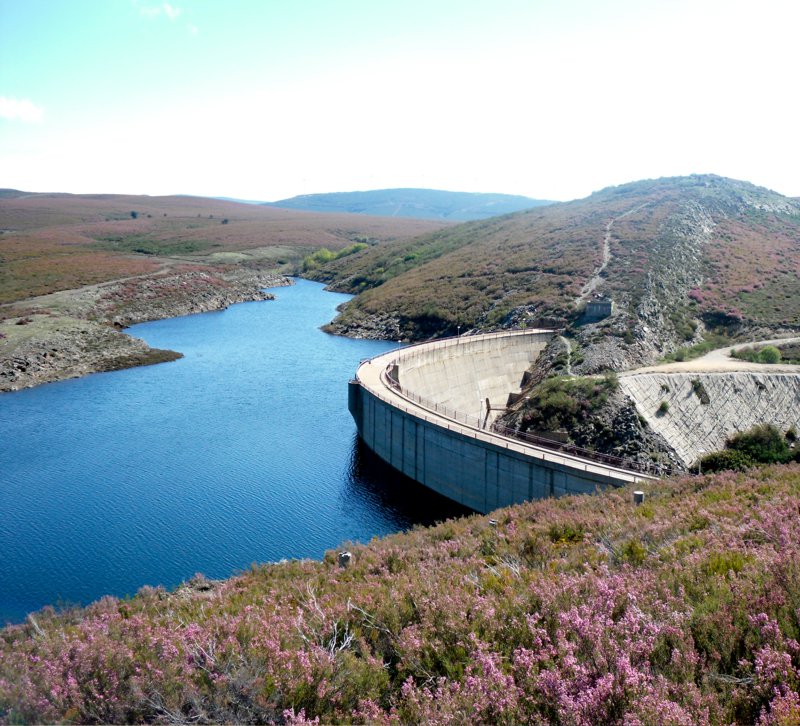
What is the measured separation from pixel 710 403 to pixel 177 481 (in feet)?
96.4

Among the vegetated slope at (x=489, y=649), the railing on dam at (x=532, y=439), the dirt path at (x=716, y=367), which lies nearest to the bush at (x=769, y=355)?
the dirt path at (x=716, y=367)

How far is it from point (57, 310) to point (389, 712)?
75808 millimetres

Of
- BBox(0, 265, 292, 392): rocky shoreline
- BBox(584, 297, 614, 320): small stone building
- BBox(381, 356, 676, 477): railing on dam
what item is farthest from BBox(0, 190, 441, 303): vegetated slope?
BBox(584, 297, 614, 320): small stone building

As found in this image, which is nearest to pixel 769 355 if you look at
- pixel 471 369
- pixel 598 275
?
pixel 471 369

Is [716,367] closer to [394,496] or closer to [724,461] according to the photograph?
[724,461]

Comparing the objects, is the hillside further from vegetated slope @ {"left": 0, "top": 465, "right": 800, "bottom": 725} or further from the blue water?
vegetated slope @ {"left": 0, "top": 465, "right": 800, "bottom": 725}

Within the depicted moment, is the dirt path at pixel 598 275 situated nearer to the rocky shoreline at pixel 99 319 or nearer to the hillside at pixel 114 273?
the rocky shoreline at pixel 99 319

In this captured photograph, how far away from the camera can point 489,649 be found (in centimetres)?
1037

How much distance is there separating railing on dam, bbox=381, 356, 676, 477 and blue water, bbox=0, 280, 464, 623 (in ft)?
13.6

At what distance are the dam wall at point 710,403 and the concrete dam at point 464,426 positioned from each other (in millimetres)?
8275

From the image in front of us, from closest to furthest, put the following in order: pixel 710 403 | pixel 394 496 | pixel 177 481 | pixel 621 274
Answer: pixel 177 481, pixel 394 496, pixel 710 403, pixel 621 274

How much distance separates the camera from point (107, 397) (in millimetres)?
49125

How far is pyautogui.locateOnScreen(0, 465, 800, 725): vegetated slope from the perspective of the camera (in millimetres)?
8258

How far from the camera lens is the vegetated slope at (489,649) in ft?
27.1
